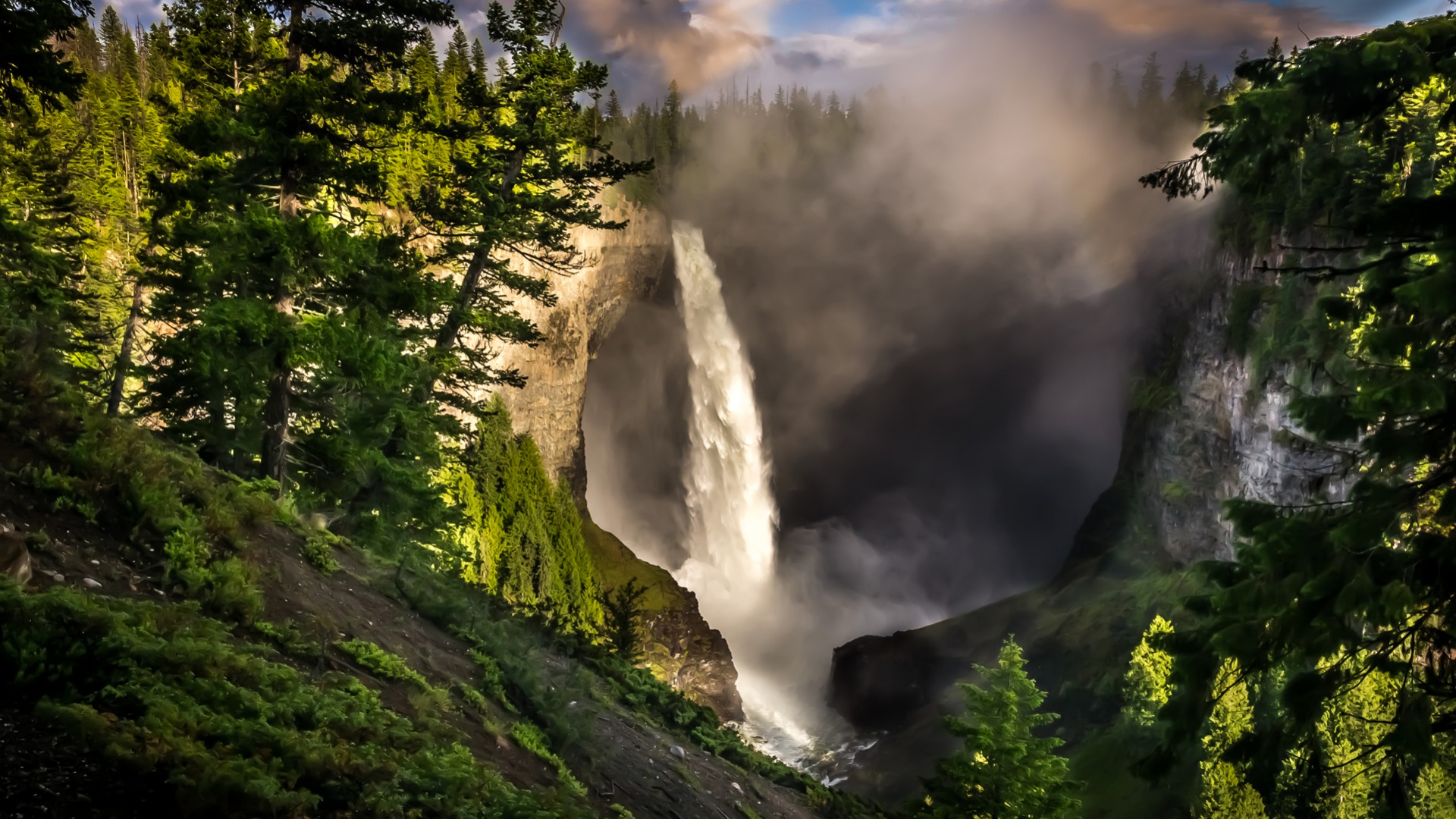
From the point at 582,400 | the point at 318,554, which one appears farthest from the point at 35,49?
the point at 582,400

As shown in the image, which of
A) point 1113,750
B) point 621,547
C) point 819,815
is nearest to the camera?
point 819,815

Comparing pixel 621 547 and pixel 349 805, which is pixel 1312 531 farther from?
pixel 621 547

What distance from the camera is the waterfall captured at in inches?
2319

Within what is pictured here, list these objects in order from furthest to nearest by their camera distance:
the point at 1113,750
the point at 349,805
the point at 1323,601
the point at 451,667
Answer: the point at 1113,750, the point at 451,667, the point at 349,805, the point at 1323,601

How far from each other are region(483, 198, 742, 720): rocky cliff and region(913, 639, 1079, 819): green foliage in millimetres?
26677

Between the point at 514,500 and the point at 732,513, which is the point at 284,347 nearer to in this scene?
the point at 514,500

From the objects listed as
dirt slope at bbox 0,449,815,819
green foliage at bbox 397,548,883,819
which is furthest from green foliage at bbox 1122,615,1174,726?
dirt slope at bbox 0,449,815,819

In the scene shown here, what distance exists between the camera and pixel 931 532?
214 feet

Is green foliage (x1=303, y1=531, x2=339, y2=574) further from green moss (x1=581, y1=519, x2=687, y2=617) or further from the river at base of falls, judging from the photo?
green moss (x1=581, y1=519, x2=687, y2=617)

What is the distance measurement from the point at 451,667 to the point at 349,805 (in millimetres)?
5056

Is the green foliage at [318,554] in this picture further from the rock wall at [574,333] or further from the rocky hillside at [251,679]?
the rock wall at [574,333]

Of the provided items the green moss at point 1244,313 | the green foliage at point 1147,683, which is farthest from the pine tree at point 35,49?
the green moss at point 1244,313

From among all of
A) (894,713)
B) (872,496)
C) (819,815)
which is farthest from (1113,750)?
(872,496)

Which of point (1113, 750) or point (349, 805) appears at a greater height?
point (1113, 750)
